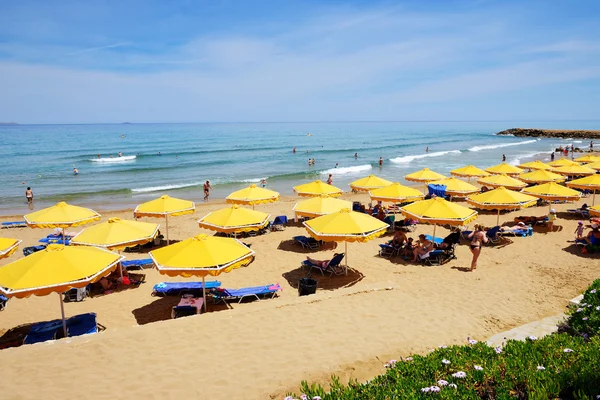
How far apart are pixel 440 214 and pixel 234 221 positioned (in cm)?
599

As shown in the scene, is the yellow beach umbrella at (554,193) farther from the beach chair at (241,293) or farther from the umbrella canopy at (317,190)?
the beach chair at (241,293)

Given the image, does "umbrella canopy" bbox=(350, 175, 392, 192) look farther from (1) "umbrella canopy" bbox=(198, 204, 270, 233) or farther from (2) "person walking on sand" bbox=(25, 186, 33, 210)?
(2) "person walking on sand" bbox=(25, 186, 33, 210)

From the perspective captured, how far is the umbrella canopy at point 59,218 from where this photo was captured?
38.4ft

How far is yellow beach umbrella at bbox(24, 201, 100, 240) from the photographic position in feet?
38.4

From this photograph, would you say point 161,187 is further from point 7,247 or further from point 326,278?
point 326,278

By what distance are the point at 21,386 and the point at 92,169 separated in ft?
136

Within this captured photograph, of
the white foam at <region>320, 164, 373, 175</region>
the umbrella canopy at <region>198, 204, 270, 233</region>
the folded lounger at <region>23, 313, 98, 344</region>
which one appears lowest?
the white foam at <region>320, 164, 373, 175</region>

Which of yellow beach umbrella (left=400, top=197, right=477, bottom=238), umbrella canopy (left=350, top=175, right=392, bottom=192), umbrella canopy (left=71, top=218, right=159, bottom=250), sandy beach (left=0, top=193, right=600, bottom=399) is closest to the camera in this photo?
sandy beach (left=0, top=193, right=600, bottom=399)

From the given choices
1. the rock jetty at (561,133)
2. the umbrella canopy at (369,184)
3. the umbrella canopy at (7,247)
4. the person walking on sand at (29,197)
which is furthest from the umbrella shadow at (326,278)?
the rock jetty at (561,133)

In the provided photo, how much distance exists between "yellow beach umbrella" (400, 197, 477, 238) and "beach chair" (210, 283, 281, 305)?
4.85 metres

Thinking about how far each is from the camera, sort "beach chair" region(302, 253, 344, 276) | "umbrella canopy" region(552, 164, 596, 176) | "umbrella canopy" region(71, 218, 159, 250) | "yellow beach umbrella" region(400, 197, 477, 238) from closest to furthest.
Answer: "umbrella canopy" region(71, 218, 159, 250)
"beach chair" region(302, 253, 344, 276)
"yellow beach umbrella" region(400, 197, 477, 238)
"umbrella canopy" region(552, 164, 596, 176)

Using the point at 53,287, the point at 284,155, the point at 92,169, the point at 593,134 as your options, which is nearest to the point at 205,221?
the point at 53,287

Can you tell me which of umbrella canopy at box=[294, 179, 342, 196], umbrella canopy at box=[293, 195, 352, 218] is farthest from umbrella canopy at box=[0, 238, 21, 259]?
umbrella canopy at box=[294, 179, 342, 196]

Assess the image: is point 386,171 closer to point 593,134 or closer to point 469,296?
point 469,296
